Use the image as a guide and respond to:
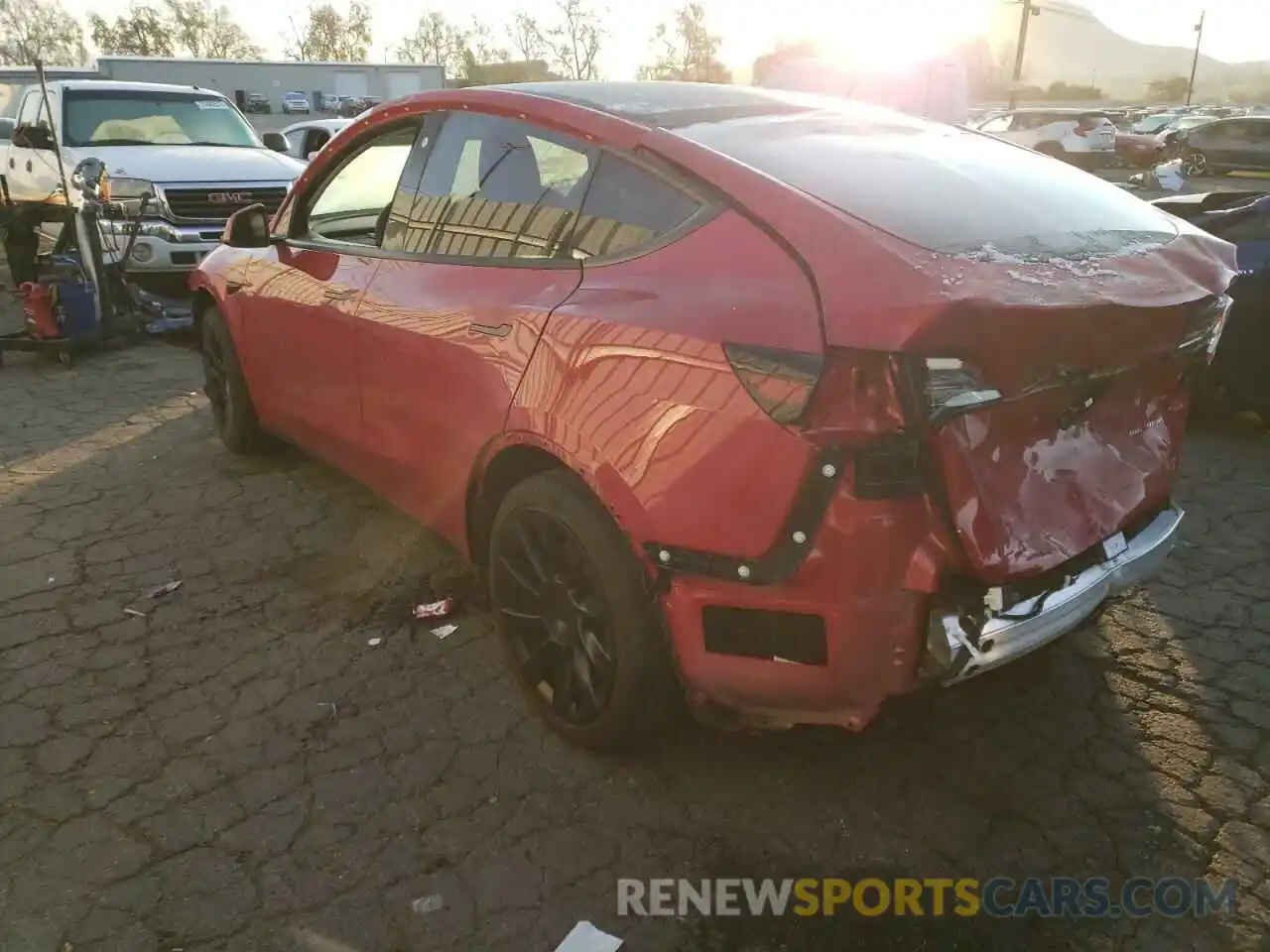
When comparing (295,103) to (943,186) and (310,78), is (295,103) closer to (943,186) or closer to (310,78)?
(310,78)

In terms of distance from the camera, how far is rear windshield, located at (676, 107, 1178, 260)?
2193mm

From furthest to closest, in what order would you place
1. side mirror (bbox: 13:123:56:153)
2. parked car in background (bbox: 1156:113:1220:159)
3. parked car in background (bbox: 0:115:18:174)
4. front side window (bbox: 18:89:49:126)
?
parked car in background (bbox: 1156:113:1220:159) → parked car in background (bbox: 0:115:18:174) → front side window (bbox: 18:89:49:126) → side mirror (bbox: 13:123:56:153)

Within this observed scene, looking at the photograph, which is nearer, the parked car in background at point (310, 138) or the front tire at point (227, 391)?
the front tire at point (227, 391)

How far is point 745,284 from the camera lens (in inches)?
82.7

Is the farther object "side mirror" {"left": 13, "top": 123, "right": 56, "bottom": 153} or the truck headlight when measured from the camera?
"side mirror" {"left": 13, "top": 123, "right": 56, "bottom": 153}

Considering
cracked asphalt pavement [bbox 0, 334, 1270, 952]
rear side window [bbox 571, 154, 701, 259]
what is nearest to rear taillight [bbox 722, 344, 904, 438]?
rear side window [bbox 571, 154, 701, 259]

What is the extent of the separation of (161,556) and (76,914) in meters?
1.99

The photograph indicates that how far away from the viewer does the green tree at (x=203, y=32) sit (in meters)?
58.8

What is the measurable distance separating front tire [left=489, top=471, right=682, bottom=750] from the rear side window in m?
0.61

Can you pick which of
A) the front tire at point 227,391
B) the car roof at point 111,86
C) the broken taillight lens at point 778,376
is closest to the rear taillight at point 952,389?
the broken taillight lens at point 778,376

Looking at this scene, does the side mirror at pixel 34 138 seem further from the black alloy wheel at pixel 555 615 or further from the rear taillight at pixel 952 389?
the rear taillight at pixel 952 389

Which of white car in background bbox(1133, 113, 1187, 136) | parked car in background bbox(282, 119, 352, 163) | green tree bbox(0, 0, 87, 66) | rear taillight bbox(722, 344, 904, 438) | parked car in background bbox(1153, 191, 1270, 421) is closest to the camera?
rear taillight bbox(722, 344, 904, 438)

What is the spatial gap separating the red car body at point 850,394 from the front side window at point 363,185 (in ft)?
2.86

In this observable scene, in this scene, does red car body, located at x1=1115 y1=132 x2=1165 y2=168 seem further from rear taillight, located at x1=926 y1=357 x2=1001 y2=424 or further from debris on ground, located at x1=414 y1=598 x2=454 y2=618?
rear taillight, located at x1=926 y1=357 x2=1001 y2=424
